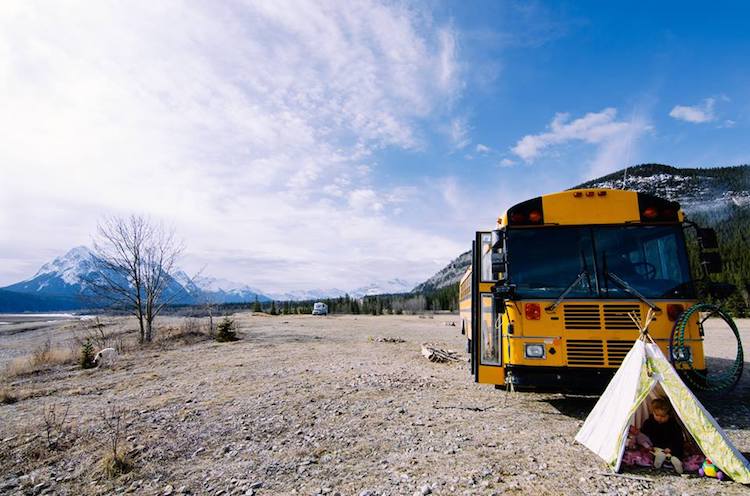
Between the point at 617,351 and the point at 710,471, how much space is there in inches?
75.8

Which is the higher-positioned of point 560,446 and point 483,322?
point 483,322

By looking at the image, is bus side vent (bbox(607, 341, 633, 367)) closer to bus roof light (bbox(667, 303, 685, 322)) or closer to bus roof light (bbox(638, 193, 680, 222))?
bus roof light (bbox(667, 303, 685, 322))

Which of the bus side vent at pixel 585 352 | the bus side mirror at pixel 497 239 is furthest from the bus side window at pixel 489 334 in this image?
the bus side vent at pixel 585 352

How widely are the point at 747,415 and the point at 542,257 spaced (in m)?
4.14

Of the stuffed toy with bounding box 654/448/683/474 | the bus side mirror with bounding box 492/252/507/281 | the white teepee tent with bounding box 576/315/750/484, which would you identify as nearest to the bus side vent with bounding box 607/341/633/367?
the white teepee tent with bounding box 576/315/750/484

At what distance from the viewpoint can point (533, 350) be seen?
612 centimetres

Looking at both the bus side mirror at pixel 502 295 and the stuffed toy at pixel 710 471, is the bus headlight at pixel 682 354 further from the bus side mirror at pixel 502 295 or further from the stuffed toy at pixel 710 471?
the bus side mirror at pixel 502 295

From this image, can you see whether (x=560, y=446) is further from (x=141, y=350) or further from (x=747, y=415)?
(x=141, y=350)

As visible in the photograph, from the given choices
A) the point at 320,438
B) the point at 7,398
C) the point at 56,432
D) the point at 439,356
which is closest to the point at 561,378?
the point at 320,438

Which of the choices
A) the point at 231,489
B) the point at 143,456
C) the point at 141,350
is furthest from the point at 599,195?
the point at 141,350

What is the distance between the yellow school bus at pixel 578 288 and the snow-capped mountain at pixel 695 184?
8225 cm

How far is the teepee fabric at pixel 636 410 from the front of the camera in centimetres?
411

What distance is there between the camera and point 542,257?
662 centimetres

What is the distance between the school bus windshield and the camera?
6.20 m
